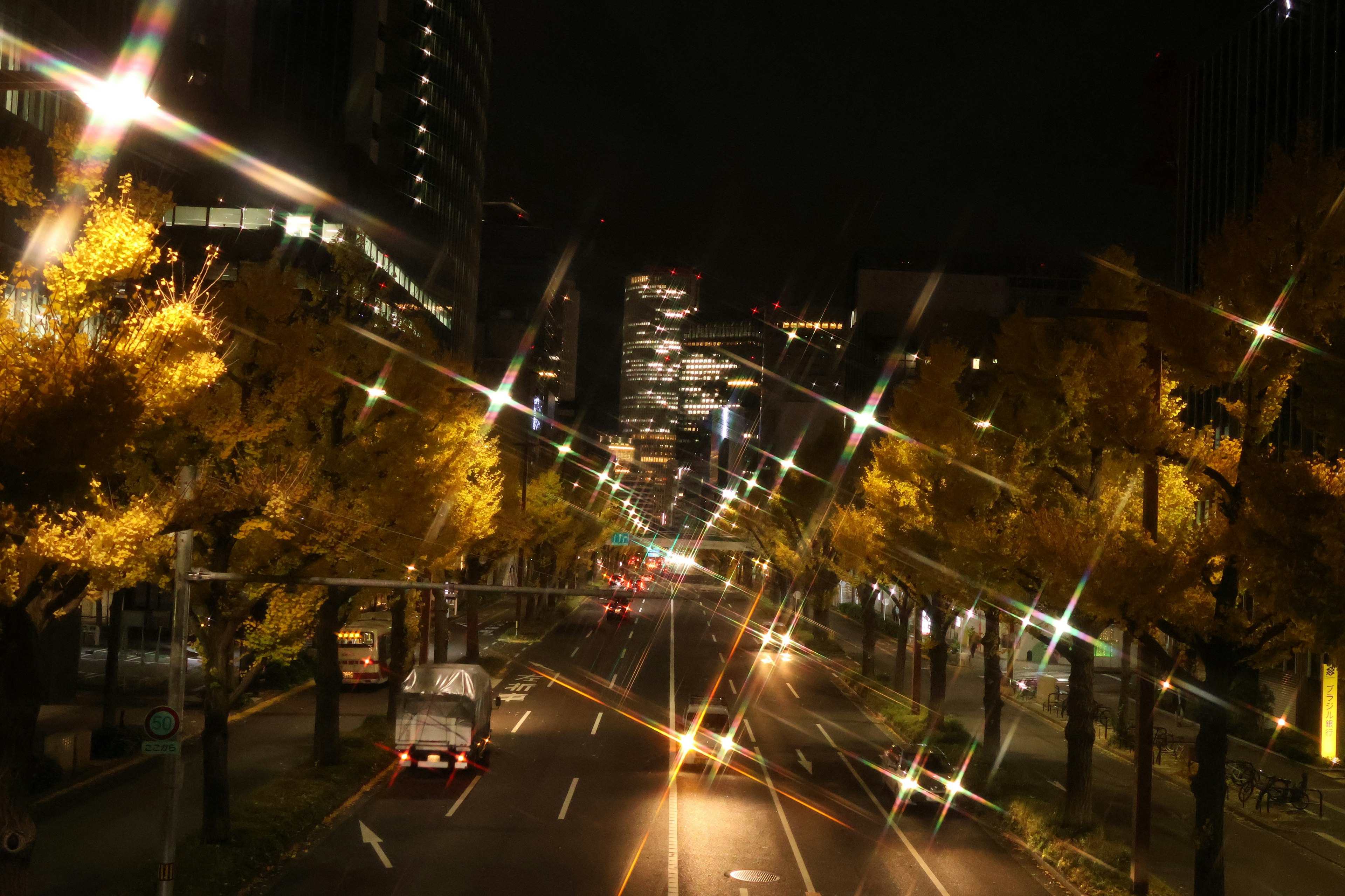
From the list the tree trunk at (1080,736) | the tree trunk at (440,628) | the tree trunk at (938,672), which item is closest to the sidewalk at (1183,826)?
the tree trunk at (1080,736)

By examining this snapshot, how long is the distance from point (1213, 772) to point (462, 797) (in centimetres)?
1467

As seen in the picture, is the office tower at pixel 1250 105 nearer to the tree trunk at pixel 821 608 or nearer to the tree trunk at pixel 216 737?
the tree trunk at pixel 216 737

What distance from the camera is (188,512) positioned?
42.5ft

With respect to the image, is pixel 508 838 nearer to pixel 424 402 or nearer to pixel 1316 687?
pixel 424 402

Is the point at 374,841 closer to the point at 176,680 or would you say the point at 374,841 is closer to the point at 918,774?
the point at 176,680

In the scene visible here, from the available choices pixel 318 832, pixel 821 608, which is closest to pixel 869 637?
pixel 821 608

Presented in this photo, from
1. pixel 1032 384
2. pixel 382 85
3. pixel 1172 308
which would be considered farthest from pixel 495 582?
pixel 1172 308

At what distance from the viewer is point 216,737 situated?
54.6 feet

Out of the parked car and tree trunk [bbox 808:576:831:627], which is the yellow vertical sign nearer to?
the parked car

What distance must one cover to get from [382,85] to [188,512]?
81.2 meters

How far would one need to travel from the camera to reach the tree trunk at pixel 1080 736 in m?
18.9

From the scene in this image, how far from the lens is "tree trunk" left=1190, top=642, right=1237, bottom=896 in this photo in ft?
43.3

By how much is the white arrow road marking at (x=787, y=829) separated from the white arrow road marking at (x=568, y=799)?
14.0ft

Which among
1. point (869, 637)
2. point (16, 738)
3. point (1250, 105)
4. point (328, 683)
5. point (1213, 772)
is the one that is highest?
point (1250, 105)
